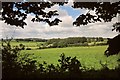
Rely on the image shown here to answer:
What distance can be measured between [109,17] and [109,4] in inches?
16.3

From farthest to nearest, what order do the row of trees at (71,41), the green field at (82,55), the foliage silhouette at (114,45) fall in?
the row of trees at (71,41) → the green field at (82,55) → the foliage silhouette at (114,45)

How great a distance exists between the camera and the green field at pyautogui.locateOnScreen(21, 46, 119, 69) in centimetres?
530

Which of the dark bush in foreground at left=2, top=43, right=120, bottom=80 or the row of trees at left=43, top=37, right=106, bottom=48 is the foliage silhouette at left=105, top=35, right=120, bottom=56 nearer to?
the dark bush in foreground at left=2, top=43, right=120, bottom=80

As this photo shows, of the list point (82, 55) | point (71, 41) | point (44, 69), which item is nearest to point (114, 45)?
point (82, 55)

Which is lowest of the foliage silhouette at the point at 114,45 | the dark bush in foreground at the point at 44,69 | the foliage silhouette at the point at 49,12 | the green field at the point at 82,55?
the dark bush in foreground at the point at 44,69

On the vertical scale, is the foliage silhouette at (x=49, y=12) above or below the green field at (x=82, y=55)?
above

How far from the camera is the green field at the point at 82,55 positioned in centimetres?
530

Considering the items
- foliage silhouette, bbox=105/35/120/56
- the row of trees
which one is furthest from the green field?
foliage silhouette, bbox=105/35/120/56

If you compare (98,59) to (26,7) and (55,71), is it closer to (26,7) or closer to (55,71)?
(55,71)

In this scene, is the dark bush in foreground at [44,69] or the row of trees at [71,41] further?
the row of trees at [71,41]

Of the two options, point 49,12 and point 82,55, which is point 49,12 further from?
point 82,55

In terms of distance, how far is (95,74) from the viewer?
487 centimetres

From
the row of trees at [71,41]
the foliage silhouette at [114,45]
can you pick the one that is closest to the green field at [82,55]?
the row of trees at [71,41]

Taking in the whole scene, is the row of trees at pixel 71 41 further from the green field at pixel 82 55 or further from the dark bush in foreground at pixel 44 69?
the dark bush in foreground at pixel 44 69
